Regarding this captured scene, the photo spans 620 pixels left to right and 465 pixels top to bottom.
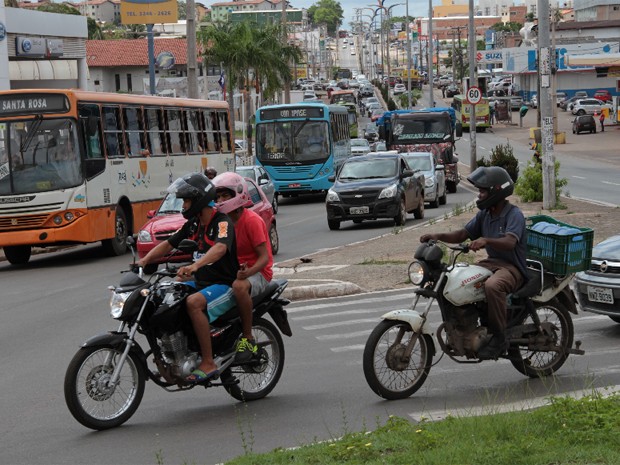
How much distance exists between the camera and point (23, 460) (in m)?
7.70

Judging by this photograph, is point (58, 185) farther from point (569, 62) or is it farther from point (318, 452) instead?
point (569, 62)

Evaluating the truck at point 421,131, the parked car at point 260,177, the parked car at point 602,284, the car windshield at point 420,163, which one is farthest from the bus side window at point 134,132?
the truck at point 421,131

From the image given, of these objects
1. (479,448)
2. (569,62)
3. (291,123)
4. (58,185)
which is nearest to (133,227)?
(58,185)

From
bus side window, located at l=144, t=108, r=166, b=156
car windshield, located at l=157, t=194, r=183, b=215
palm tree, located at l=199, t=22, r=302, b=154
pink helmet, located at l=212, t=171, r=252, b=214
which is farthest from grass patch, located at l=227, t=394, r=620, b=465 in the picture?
palm tree, located at l=199, t=22, r=302, b=154

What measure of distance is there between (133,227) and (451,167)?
65.3 feet

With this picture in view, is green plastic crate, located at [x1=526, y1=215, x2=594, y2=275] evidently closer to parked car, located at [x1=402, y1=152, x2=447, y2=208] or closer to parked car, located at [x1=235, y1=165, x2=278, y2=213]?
parked car, located at [x1=235, y1=165, x2=278, y2=213]

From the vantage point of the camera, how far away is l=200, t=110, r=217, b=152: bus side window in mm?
30938

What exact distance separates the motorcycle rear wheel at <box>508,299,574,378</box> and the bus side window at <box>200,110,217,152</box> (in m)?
21.8

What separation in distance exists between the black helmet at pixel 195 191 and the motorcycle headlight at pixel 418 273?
1.61m

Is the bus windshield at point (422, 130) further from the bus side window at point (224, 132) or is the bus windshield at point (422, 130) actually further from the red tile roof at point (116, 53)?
the red tile roof at point (116, 53)

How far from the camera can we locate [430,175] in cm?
3469

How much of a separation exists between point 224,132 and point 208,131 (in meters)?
1.66

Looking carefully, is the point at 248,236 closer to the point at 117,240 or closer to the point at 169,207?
the point at 169,207

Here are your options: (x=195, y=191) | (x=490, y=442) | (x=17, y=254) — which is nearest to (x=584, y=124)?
(x=17, y=254)
